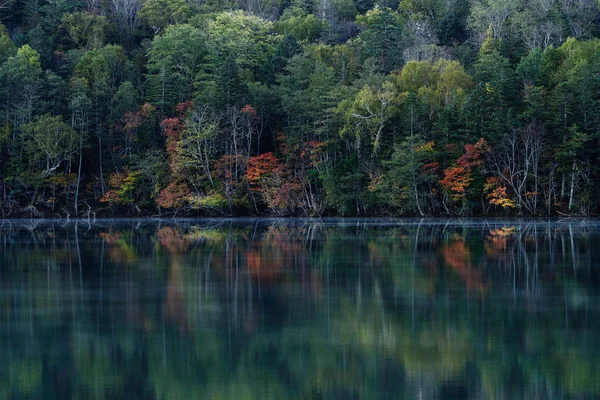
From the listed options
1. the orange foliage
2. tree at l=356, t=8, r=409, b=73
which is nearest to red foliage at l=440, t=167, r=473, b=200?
the orange foliage

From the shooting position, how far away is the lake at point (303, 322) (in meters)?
10.6

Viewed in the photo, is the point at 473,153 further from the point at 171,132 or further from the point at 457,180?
the point at 171,132

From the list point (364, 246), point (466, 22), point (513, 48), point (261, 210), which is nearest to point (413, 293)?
point (364, 246)

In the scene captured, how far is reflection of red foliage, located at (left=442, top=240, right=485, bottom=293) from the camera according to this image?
18.8m

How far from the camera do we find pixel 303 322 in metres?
14.4

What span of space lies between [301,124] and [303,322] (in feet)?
129

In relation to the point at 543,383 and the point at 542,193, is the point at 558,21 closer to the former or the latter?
the point at 542,193

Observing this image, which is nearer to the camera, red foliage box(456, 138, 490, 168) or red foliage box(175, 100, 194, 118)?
red foliage box(456, 138, 490, 168)

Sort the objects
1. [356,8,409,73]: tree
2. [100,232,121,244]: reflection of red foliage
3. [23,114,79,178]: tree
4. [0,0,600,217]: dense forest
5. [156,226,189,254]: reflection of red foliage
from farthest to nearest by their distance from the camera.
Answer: [356,8,409,73]: tree < [23,114,79,178]: tree < [0,0,600,217]: dense forest < [100,232,121,244]: reflection of red foliage < [156,226,189,254]: reflection of red foliage

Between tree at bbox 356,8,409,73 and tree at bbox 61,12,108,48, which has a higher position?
tree at bbox 61,12,108,48

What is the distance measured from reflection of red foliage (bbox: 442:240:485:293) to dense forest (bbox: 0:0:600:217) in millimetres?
19230

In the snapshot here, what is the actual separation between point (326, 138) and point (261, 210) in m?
5.92

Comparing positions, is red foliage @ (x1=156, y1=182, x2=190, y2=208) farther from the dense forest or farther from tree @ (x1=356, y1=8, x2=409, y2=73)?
tree @ (x1=356, y1=8, x2=409, y2=73)

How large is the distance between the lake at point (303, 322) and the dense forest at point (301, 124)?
20383 mm
